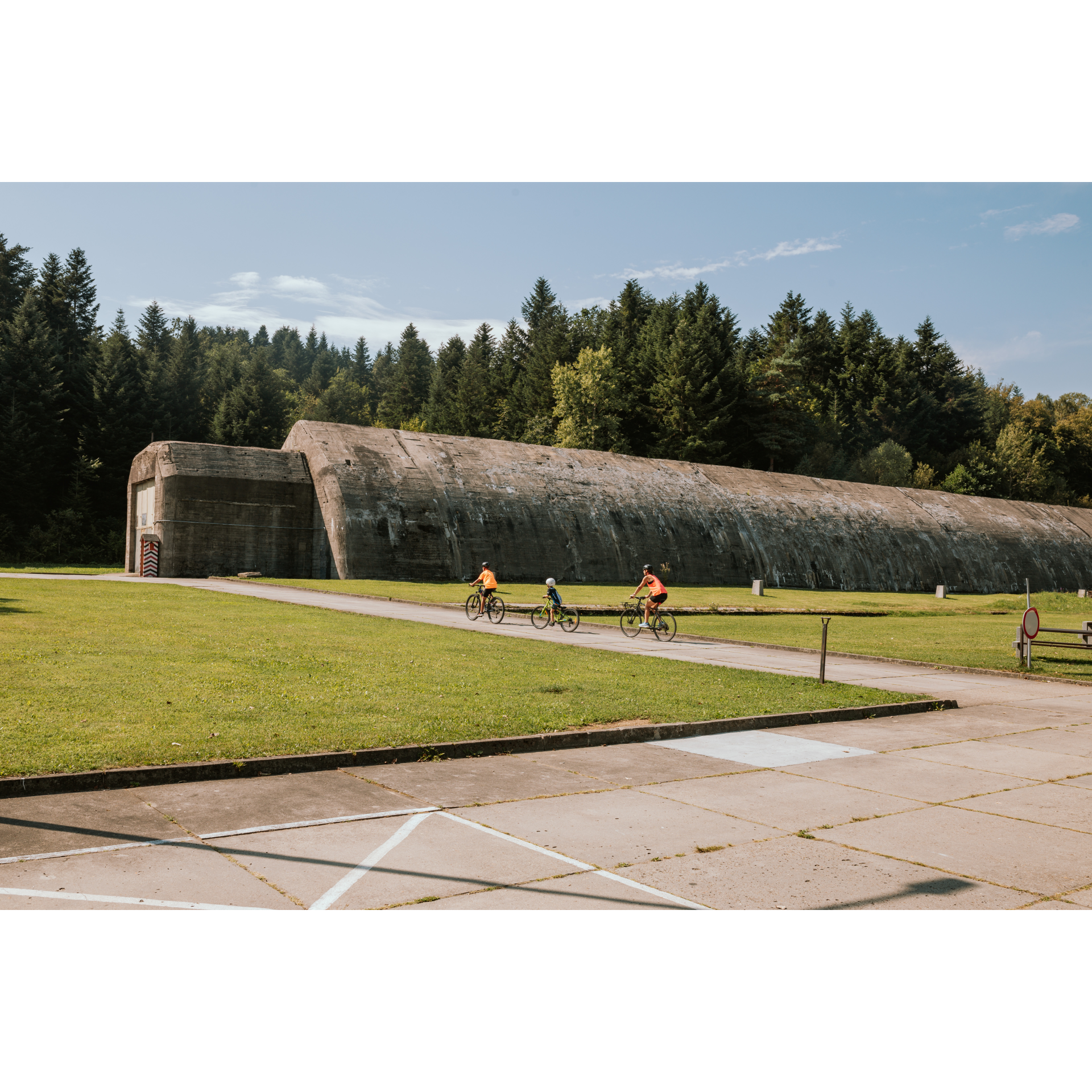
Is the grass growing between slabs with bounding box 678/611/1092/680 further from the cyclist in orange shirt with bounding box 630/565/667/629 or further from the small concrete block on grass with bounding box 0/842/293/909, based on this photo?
the small concrete block on grass with bounding box 0/842/293/909

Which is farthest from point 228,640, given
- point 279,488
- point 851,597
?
point 851,597

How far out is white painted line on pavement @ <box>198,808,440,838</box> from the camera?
584cm

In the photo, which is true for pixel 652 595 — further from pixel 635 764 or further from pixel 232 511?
pixel 232 511

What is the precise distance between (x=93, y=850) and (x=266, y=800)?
1413 mm

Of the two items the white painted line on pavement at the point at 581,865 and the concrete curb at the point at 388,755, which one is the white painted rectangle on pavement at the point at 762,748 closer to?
the concrete curb at the point at 388,755

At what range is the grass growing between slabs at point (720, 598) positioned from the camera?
3188 centimetres

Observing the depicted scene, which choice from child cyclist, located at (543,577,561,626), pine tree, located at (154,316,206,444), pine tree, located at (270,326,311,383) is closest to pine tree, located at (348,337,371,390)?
pine tree, located at (270,326,311,383)

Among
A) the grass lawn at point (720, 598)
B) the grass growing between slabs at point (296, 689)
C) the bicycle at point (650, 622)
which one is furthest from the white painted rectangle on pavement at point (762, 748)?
the grass lawn at point (720, 598)

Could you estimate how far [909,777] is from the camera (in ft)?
27.3

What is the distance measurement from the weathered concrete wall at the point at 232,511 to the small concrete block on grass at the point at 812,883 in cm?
3562

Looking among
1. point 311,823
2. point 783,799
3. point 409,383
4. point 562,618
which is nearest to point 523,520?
point 562,618

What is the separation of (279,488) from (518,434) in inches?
1950

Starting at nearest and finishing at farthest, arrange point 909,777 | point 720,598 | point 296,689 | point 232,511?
1. point 909,777
2. point 296,689
3. point 720,598
4. point 232,511

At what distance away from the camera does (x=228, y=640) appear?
15.1 metres
